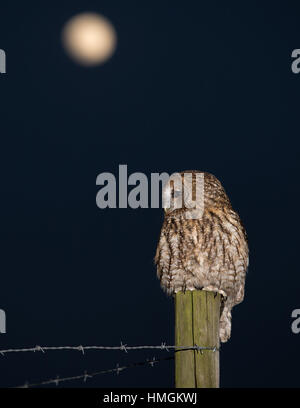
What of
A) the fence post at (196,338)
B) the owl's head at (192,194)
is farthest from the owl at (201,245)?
the fence post at (196,338)

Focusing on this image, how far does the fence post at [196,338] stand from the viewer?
10.1 feet

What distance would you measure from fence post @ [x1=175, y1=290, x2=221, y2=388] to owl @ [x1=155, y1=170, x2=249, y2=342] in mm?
1603

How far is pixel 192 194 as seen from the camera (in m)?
5.27

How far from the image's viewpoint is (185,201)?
5.21 m

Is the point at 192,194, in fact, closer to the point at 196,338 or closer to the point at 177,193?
the point at 177,193

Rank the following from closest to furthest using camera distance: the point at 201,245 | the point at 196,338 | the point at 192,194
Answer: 1. the point at 196,338
2. the point at 201,245
3. the point at 192,194

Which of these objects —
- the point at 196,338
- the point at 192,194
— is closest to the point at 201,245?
the point at 192,194

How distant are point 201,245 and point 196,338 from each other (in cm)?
180

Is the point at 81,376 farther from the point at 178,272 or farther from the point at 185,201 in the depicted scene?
the point at 185,201

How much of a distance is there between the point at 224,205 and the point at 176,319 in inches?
86.0

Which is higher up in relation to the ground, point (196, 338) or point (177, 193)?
point (177, 193)

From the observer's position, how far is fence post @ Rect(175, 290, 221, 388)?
3.08 m

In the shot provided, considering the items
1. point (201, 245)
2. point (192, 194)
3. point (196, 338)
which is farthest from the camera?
point (192, 194)
